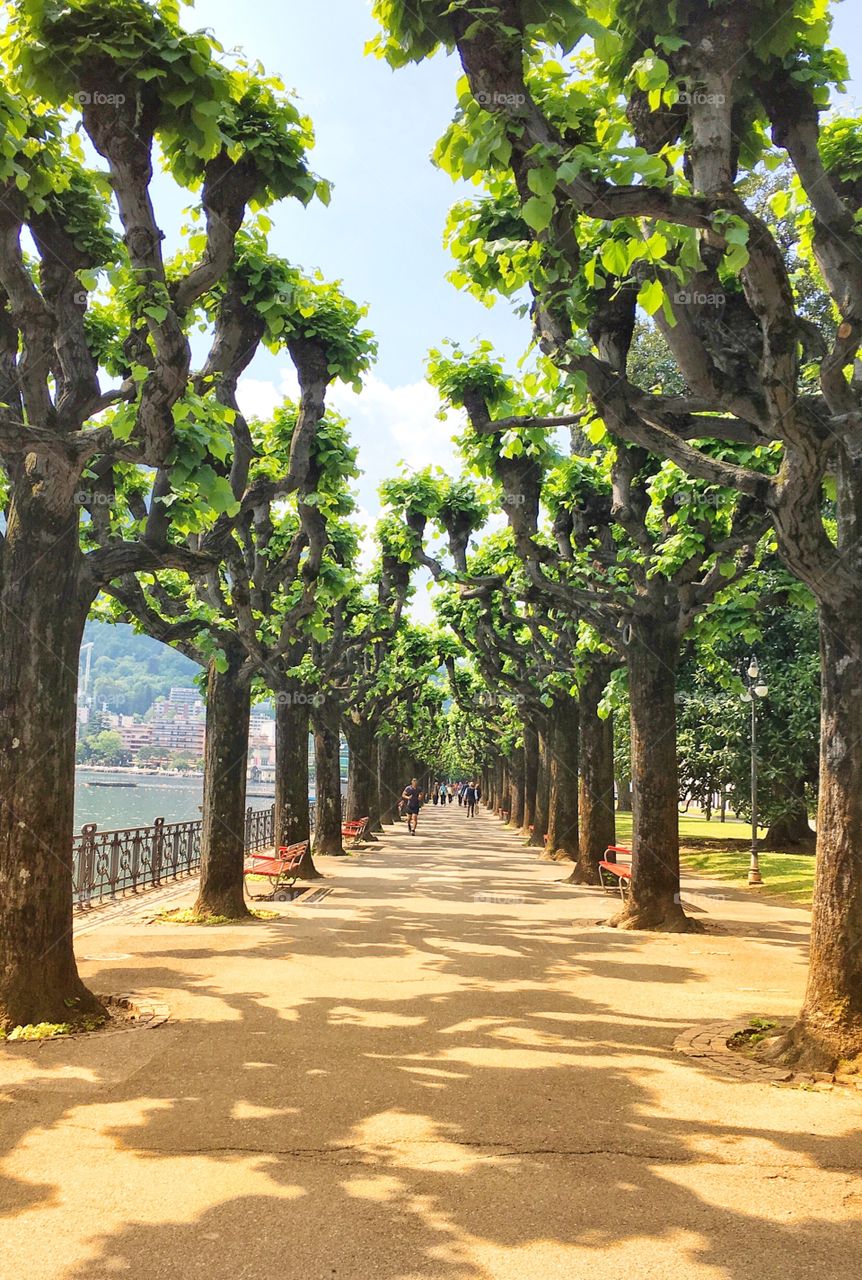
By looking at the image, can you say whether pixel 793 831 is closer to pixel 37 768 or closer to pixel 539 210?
pixel 37 768

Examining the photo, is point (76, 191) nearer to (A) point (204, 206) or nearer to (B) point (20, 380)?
(A) point (204, 206)

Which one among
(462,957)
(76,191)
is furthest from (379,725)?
(76,191)

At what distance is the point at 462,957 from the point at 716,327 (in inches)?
294

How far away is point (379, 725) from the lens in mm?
38844

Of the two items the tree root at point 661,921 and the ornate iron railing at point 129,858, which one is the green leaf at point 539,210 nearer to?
the tree root at point 661,921

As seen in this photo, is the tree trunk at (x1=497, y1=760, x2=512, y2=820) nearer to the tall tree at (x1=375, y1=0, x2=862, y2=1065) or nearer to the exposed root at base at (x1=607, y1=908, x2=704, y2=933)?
the exposed root at base at (x1=607, y1=908, x2=704, y2=933)

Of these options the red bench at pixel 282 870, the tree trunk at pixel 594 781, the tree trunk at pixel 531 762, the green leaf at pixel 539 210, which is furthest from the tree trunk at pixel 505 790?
the green leaf at pixel 539 210

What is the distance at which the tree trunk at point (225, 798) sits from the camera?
13.8 m

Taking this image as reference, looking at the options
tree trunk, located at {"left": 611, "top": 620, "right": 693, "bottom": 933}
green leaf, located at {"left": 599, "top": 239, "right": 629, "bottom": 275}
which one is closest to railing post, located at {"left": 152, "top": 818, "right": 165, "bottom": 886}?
tree trunk, located at {"left": 611, "top": 620, "right": 693, "bottom": 933}

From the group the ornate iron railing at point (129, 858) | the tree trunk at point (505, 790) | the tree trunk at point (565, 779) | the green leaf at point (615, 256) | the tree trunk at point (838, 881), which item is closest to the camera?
the green leaf at point (615, 256)

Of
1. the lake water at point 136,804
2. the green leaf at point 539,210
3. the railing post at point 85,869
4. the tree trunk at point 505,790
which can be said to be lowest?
the lake water at point 136,804

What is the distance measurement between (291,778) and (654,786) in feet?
28.7

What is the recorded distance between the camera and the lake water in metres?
81.6

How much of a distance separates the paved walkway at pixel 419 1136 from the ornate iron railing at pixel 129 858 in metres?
5.97
